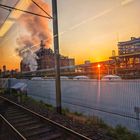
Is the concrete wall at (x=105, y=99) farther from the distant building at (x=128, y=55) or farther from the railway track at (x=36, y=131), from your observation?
the distant building at (x=128, y=55)

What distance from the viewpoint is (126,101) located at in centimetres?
1052

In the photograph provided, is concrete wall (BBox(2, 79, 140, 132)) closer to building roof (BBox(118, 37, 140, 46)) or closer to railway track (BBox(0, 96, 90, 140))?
railway track (BBox(0, 96, 90, 140))

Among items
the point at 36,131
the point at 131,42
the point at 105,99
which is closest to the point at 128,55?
the point at 131,42

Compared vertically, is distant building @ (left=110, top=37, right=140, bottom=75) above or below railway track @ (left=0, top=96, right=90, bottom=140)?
above

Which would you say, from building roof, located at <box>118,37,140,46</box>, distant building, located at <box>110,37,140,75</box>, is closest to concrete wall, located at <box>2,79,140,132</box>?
distant building, located at <box>110,37,140,75</box>

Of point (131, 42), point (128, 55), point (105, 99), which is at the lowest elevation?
point (105, 99)

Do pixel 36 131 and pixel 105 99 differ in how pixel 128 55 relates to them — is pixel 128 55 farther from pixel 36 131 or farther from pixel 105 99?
pixel 36 131

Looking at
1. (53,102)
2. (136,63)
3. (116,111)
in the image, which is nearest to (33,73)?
(136,63)

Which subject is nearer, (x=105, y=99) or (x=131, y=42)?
(x=105, y=99)

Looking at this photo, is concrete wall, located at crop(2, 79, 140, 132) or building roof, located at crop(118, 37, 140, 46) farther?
building roof, located at crop(118, 37, 140, 46)

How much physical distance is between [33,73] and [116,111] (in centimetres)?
3431

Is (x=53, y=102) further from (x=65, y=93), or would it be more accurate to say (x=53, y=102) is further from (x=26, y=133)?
(x=26, y=133)

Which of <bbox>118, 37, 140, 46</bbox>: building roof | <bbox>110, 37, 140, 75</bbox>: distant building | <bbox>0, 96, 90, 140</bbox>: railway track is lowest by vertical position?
<bbox>0, 96, 90, 140</bbox>: railway track

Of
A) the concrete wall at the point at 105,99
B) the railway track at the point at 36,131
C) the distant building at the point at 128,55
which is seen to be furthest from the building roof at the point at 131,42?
the railway track at the point at 36,131
